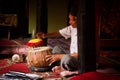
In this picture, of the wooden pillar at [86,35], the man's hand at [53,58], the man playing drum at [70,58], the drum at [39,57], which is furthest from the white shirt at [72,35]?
the wooden pillar at [86,35]

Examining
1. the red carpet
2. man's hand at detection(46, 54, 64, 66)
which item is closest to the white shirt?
man's hand at detection(46, 54, 64, 66)

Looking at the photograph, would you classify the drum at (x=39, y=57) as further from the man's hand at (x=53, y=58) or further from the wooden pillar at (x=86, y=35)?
the wooden pillar at (x=86, y=35)

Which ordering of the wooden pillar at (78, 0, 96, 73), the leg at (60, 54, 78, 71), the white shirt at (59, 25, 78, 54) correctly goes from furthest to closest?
the white shirt at (59, 25, 78, 54), the leg at (60, 54, 78, 71), the wooden pillar at (78, 0, 96, 73)

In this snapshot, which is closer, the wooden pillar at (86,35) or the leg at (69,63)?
the wooden pillar at (86,35)

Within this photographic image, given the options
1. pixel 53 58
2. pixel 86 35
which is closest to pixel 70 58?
pixel 53 58

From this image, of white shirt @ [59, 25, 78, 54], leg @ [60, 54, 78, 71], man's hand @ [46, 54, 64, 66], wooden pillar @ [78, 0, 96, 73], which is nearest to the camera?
wooden pillar @ [78, 0, 96, 73]

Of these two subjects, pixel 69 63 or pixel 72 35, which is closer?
pixel 69 63

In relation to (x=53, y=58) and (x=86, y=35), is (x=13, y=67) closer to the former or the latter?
(x=53, y=58)

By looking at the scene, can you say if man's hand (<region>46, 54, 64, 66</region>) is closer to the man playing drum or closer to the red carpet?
the man playing drum

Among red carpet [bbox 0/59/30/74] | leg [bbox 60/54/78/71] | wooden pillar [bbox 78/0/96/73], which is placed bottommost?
red carpet [bbox 0/59/30/74]

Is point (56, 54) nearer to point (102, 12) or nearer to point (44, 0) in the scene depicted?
point (102, 12)

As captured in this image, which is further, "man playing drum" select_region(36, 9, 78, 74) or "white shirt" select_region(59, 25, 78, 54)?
"white shirt" select_region(59, 25, 78, 54)

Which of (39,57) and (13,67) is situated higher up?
(39,57)

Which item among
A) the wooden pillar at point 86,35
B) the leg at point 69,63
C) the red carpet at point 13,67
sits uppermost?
the wooden pillar at point 86,35
